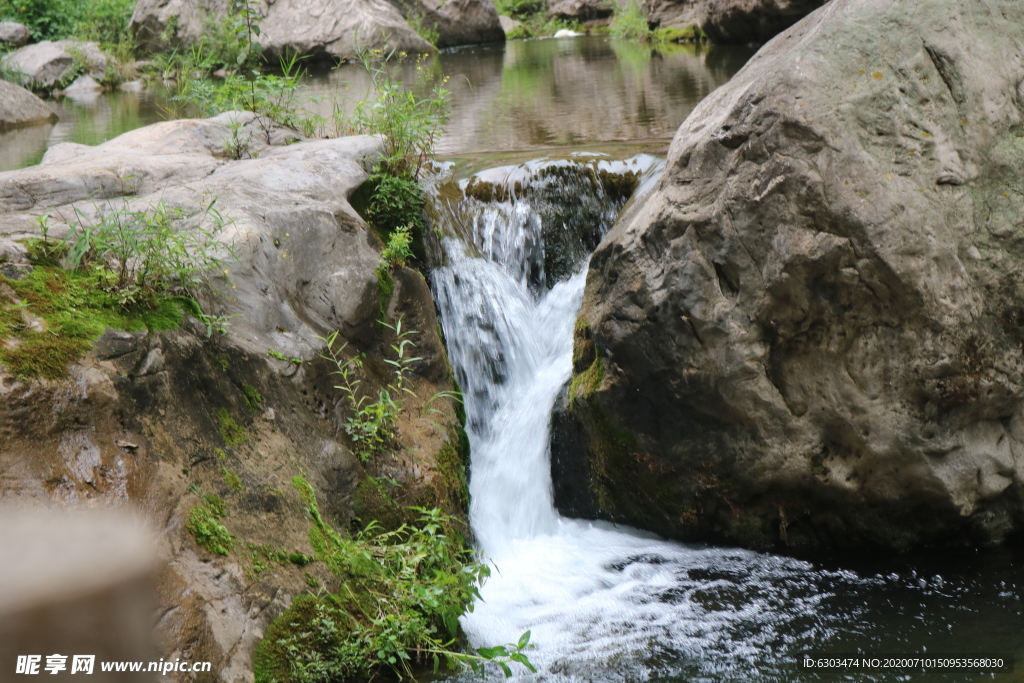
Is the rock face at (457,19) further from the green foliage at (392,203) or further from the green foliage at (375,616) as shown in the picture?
the green foliage at (375,616)

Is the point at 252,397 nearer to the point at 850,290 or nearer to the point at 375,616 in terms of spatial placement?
the point at 375,616

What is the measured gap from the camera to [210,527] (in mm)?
3404

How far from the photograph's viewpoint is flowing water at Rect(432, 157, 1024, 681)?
3.87m

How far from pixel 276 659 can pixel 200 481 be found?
0.82 m

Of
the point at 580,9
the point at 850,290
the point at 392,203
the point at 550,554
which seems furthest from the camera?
the point at 580,9

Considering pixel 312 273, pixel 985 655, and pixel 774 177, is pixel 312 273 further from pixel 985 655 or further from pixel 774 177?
pixel 985 655

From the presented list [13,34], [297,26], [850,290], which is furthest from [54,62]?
[850,290]

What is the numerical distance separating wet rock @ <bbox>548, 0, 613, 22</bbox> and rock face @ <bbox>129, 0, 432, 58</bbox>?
10.8 metres

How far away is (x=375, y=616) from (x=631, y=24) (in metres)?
23.2

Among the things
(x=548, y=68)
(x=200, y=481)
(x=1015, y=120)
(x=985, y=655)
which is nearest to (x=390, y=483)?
(x=200, y=481)

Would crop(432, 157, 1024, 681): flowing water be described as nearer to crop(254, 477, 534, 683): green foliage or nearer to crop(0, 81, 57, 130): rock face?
crop(254, 477, 534, 683): green foliage

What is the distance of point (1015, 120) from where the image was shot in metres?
4.46

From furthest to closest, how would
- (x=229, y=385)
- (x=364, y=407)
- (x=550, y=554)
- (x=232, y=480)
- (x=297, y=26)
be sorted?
(x=297, y=26), (x=550, y=554), (x=364, y=407), (x=229, y=385), (x=232, y=480)

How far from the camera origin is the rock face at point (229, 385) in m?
3.20
